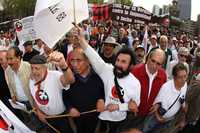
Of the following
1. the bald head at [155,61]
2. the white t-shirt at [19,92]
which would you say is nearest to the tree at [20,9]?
the white t-shirt at [19,92]

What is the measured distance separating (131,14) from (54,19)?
849 cm

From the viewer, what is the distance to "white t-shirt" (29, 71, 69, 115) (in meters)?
5.45

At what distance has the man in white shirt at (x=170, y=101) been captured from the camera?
5.59 meters

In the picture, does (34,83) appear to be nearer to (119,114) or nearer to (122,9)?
(119,114)

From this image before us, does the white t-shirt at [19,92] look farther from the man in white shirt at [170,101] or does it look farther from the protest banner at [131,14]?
the protest banner at [131,14]

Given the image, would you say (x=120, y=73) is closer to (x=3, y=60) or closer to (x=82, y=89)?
(x=82, y=89)

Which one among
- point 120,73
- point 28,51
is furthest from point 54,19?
point 28,51

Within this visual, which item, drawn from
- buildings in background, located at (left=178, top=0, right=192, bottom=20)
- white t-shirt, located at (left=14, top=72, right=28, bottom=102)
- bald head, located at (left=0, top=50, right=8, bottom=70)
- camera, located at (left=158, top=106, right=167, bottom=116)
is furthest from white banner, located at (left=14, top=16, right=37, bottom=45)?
buildings in background, located at (left=178, top=0, right=192, bottom=20)

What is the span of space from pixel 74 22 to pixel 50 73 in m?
0.78

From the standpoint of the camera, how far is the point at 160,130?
5.89 metres

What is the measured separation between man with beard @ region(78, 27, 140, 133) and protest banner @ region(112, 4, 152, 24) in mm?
8868

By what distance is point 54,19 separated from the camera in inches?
237

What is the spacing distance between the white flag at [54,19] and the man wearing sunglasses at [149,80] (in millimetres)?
1027

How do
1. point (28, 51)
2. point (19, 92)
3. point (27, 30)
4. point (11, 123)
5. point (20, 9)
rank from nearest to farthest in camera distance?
point (11, 123) → point (19, 92) → point (27, 30) → point (28, 51) → point (20, 9)
